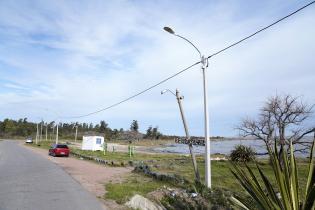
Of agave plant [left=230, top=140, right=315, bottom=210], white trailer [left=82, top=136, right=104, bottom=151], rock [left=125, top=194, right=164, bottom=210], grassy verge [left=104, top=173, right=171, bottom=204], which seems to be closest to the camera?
agave plant [left=230, top=140, right=315, bottom=210]

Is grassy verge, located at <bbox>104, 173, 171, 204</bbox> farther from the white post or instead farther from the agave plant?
the agave plant

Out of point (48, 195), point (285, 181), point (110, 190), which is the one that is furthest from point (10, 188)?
point (285, 181)

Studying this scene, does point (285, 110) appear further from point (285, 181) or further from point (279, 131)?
point (285, 181)

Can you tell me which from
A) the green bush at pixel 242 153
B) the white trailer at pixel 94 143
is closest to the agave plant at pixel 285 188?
the green bush at pixel 242 153

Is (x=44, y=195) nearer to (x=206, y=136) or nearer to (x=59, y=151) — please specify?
(x=206, y=136)

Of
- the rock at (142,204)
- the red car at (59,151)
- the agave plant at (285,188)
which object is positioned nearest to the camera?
the agave plant at (285,188)

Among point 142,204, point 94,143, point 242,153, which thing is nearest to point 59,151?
point 94,143

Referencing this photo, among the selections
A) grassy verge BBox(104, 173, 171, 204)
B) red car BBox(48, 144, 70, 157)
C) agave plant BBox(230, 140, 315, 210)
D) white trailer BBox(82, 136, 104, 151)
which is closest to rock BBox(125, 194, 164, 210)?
grassy verge BBox(104, 173, 171, 204)

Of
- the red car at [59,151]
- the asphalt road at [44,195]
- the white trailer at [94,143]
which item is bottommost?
the asphalt road at [44,195]

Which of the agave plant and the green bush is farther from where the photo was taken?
the green bush

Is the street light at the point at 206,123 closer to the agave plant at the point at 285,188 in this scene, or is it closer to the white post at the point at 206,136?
the white post at the point at 206,136

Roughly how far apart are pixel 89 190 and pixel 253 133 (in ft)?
54.8

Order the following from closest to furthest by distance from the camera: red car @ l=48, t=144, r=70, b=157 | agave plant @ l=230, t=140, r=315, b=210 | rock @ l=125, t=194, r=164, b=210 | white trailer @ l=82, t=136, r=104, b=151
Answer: agave plant @ l=230, t=140, r=315, b=210 < rock @ l=125, t=194, r=164, b=210 < red car @ l=48, t=144, r=70, b=157 < white trailer @ l=82, t=136, r=104, b=151

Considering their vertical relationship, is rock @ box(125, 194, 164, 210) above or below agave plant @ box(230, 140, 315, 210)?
below
